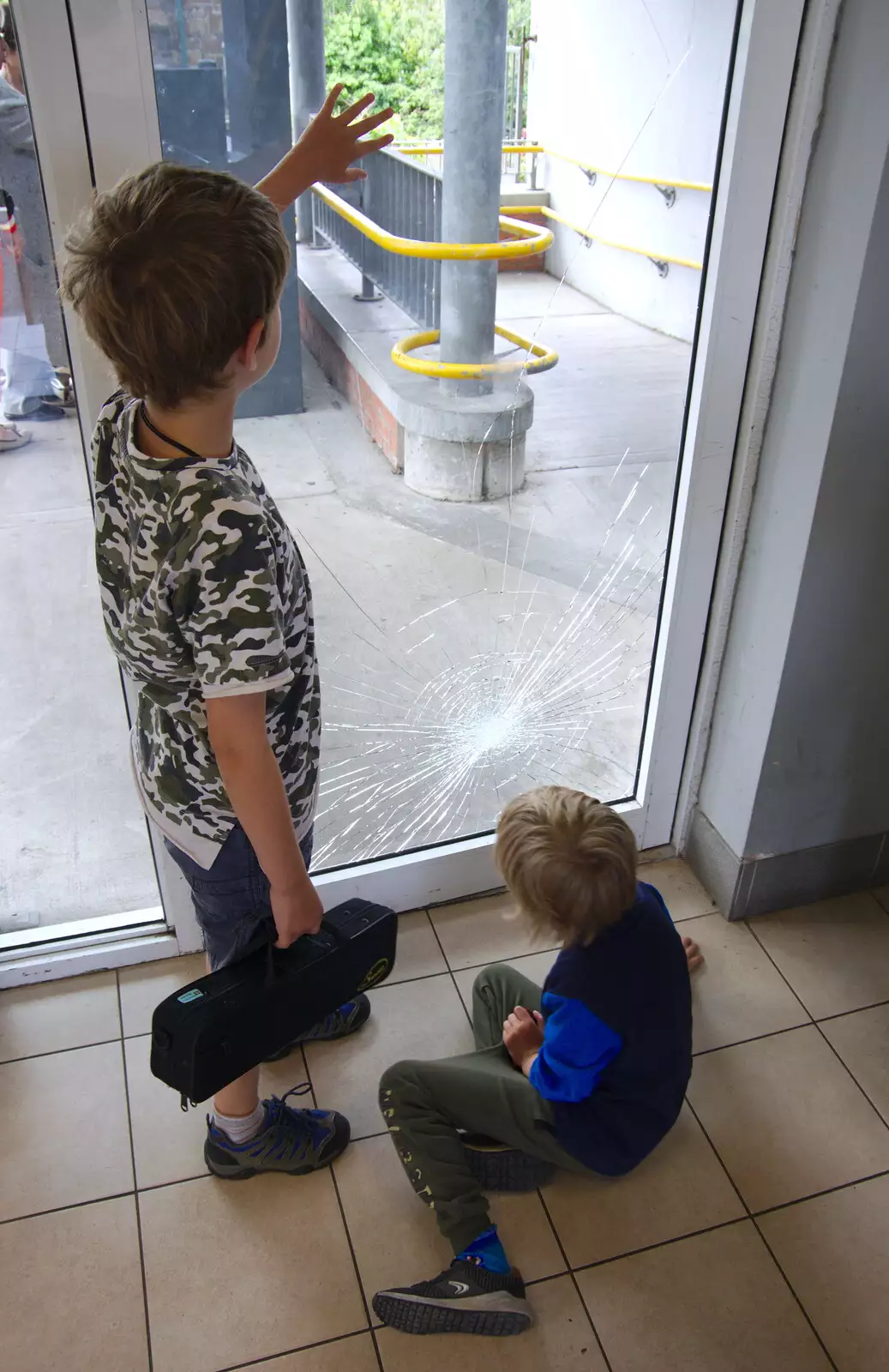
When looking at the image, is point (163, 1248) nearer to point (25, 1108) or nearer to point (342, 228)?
point (25, 1108)

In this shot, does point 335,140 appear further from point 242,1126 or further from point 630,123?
point 242,1126

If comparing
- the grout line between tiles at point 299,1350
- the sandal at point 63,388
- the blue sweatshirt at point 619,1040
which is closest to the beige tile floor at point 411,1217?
the grout line between tiles at point 299,1350

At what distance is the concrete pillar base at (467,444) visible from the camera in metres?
1.72

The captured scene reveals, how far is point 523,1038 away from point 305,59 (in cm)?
138

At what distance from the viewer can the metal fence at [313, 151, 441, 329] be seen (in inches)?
57.7

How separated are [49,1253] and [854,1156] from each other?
117cm

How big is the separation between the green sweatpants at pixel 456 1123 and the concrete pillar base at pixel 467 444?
3.13ft

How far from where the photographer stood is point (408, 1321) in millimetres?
1323

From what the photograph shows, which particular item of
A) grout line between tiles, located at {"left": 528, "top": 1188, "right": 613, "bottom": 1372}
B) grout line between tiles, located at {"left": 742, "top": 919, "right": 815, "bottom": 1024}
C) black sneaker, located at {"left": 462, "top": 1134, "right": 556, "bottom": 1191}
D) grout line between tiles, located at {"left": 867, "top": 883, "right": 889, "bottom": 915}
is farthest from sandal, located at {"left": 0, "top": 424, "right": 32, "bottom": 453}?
grout line between tiles, located at {"left": 867, "top": 883, "right": 889, "bottom": 915}

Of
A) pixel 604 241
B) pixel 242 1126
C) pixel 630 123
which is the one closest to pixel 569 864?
pixel 242 1126

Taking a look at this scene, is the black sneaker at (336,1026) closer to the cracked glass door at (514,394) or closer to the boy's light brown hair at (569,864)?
the cracked glass door at (514,394)

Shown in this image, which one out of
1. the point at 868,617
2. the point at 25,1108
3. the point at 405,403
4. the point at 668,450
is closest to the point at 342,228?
the point at 405,403

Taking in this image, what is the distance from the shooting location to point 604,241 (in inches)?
65.4

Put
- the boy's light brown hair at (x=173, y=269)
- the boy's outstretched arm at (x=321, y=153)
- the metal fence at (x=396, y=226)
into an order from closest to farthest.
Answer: the boy's light brown hair at (x=173, y=269), the boy's outstretched arm at (x=321, y=153), the metal fence at (x=396, y=226)
